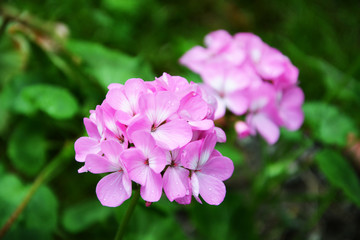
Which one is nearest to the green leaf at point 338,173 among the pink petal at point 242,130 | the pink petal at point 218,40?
the pink petal at point 242,130

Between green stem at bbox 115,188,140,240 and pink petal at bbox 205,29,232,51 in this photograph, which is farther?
pink petal at bbox 205,29,232,51

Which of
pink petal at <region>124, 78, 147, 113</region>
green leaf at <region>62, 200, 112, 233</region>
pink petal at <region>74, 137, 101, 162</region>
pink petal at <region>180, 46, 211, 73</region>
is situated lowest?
green leaf at <region>62, 200, 112, 233</region>

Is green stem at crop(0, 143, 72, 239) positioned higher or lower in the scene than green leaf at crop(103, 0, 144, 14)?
lower

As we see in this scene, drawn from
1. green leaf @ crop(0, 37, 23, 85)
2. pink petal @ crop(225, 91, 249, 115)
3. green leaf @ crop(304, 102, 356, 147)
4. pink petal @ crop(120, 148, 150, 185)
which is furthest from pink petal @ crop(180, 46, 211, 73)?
green leaf @ crop(0, 37, 23, 85)

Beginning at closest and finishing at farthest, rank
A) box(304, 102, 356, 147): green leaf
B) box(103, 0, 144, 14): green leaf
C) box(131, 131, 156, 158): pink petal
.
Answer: box(131, 131, 156, 158): pink petal, box(304, 102, 356, 147): green leaf, box(103, 0, 144, 14): green leaf

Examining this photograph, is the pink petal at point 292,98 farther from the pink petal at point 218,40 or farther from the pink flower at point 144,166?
the pink flower at point 144,166

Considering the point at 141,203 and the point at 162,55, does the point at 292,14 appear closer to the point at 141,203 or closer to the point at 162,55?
the point at 162,55

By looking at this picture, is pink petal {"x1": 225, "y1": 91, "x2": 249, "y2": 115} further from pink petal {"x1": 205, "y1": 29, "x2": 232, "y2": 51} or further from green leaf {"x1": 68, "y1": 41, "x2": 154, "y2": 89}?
green leaf {"x1": 68, "y1": 41, "x2": 154, "y2": 89}
